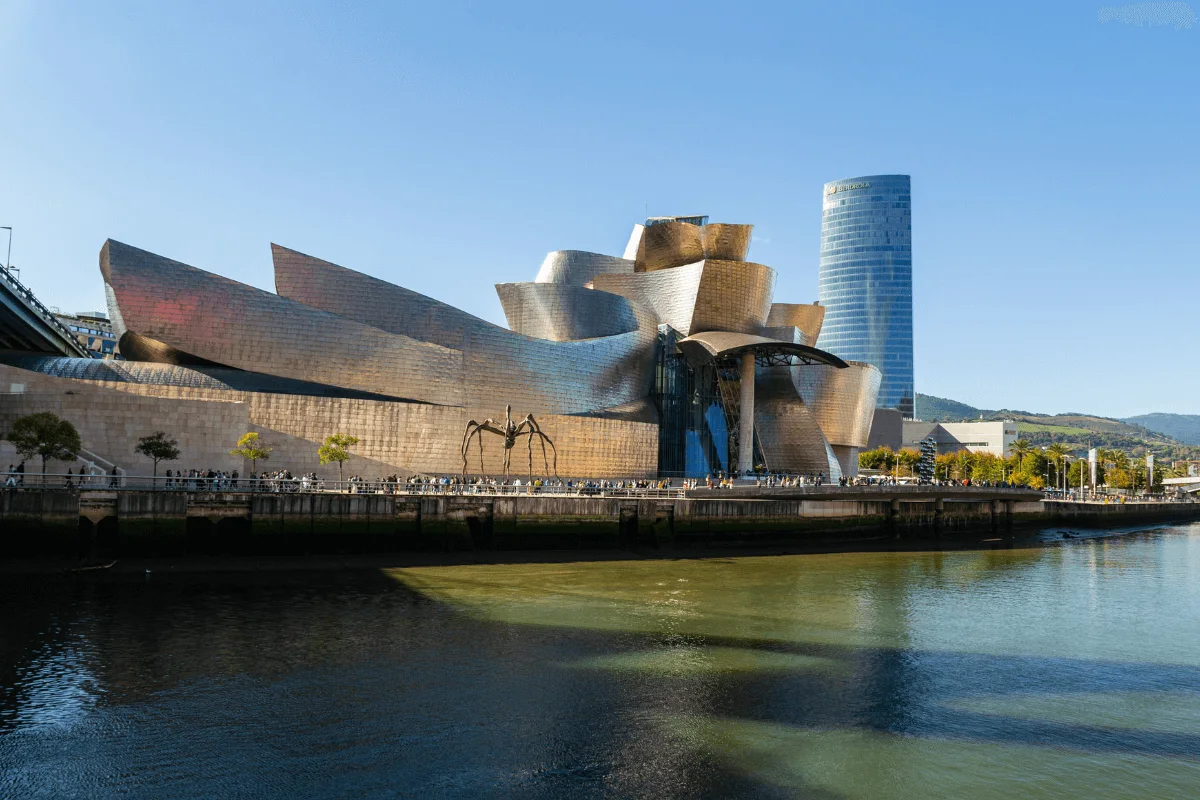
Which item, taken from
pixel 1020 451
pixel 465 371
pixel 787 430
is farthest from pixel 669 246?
pixel 1020 451

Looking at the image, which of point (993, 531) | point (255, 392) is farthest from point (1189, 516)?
point (255, 392)

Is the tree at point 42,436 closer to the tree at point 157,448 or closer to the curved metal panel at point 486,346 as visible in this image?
the tree at point 157,448

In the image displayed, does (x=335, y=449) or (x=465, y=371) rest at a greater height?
(x=465, y=371)

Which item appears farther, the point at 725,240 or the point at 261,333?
the point at 725,240

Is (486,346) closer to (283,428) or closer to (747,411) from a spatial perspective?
(283,428)

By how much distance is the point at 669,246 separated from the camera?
62.8m

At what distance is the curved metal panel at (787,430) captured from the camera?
61688 mm

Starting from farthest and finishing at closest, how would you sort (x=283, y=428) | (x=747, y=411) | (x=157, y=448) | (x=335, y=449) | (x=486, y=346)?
(x=747, y=411)
(x=486, y=346)
(x=283, y=428)
(x=335, y=449)
(x=157, y=448)

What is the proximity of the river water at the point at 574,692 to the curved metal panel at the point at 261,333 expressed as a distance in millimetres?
18296

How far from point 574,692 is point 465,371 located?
110ft

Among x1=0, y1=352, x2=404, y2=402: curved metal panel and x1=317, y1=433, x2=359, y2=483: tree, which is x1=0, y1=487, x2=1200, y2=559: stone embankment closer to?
x1=317, y1=433, x2=359, y2=483: tree

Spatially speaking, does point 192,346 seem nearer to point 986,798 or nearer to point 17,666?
point 17,666

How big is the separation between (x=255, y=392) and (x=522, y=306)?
65.9 ft

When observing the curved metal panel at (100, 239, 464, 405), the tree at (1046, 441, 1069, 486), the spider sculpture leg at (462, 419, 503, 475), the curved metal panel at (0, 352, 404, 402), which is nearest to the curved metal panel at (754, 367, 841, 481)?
the spider sculpture leg at (462, 419, 503, 475)
